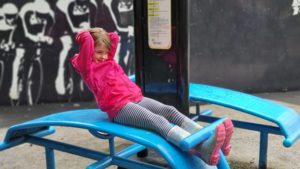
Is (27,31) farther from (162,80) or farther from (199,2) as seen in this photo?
(162,80)

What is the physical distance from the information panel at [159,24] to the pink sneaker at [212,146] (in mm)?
1179

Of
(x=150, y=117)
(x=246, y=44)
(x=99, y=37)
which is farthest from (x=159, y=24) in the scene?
(x=246, y=44)

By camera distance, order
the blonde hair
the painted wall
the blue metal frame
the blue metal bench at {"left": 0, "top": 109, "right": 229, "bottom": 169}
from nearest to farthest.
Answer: the blue metal bench at {"left": 0, "top": 109, "right": 229, "bottom": 169} < the blonde hair < the blue metal frame < the painted wall

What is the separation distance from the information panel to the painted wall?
3054 millimetres

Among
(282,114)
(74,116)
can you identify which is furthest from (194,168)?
(282,114)

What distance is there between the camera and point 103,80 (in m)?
3.31

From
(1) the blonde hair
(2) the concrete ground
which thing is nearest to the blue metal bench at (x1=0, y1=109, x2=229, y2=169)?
(1) the blonde hair

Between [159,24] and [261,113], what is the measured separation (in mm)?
1133

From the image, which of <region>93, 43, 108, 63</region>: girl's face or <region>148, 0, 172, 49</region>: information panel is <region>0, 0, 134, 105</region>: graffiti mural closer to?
<region>148, 0, 172, 49</region>: information panel

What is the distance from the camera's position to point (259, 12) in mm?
7051

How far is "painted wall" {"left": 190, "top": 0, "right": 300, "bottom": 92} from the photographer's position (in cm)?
686

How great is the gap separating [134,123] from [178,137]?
1.36ft

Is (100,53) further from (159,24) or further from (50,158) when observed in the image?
(50,158)

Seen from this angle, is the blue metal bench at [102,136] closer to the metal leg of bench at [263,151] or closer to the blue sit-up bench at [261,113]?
the blue sit-up bench at [261,113]
